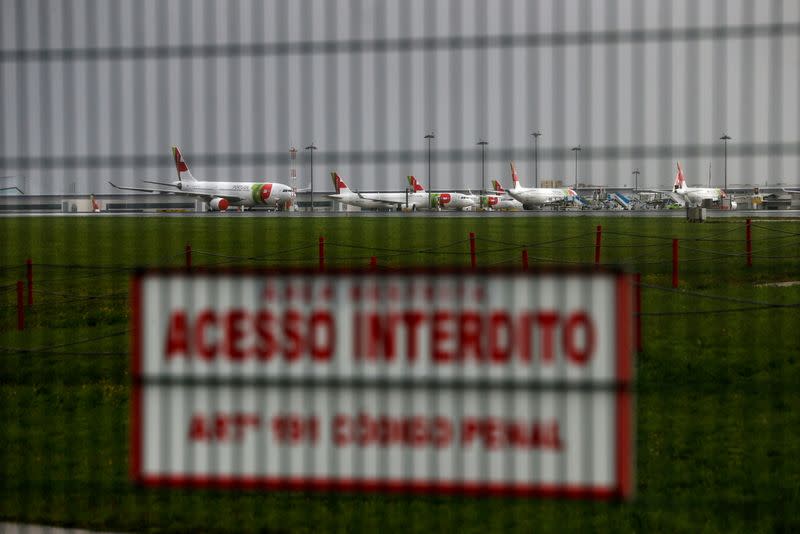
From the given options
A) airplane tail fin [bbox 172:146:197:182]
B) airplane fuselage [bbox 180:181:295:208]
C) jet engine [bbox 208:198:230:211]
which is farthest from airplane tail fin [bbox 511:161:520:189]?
jet engine [bbox 208:198:230:211]

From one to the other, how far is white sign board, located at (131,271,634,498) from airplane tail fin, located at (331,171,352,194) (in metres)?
3.51

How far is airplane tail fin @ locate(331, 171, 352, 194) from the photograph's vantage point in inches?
235

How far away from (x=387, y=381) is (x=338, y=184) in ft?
14.1

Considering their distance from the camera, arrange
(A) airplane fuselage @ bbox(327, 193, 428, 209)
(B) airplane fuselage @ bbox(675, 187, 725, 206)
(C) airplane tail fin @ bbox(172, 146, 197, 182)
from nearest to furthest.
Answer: (C) airplane tail fin @ bbox(172, 146, 197, 182) < (B) airplane fuselage @ bbox(675, 187, 725, 206) < (A) airplane fuselage @ bbox(327, 193, 428, 209)

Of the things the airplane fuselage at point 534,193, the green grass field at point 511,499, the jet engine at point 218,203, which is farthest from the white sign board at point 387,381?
the jet engine at point 218,203

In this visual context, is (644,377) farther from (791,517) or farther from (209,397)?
(209,397)

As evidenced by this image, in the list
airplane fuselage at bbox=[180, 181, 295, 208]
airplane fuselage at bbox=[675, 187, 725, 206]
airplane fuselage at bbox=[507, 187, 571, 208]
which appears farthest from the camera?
airplane fuselage at bbox=[180, 181, 295, 208]

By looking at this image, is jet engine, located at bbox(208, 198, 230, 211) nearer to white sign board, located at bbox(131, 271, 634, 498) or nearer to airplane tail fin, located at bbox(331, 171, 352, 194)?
airplane tail fin, located at bbox(331, 171, 352, 194)

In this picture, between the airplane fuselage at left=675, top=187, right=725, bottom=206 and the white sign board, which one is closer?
the white sign board

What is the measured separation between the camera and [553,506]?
19.3ft

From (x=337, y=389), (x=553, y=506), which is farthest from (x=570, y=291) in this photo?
(x=553, y=506)

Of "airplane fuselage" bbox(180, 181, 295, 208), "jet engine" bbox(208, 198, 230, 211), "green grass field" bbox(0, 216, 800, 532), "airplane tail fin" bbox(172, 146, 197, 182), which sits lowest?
"green grass field" bbox(0, 216, 800, 532)

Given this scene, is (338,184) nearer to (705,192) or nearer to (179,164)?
(179,164)

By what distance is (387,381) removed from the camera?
232 centimetres
